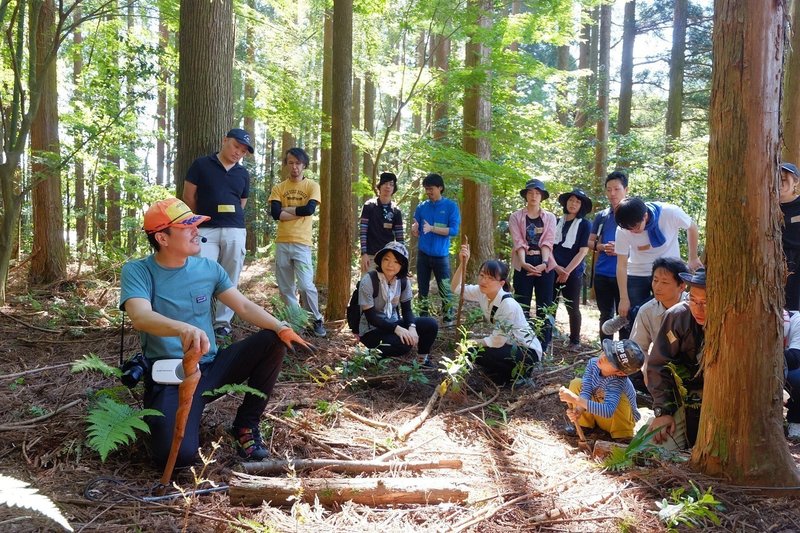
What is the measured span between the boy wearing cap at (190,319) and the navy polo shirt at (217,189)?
207 centimetres

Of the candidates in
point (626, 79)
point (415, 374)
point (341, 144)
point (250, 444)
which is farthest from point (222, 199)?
point (626, 79)

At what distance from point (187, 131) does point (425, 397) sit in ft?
11.5

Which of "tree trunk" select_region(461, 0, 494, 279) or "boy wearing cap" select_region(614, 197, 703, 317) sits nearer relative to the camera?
"boy wearing cap" select_region(614, 197, 703, 317)

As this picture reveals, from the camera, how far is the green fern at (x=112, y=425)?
2480mm

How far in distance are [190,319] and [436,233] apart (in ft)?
13.8

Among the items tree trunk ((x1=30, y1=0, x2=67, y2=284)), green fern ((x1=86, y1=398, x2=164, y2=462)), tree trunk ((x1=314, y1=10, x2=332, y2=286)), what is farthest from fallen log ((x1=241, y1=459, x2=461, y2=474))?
tree trunk ((x1=30, y1=0, x2=67, y2=284))

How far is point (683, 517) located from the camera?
2.57 m

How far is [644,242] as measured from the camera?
17.0 ft

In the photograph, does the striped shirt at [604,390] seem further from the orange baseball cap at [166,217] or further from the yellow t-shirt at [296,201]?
the yellow t-shirt at [296,201]

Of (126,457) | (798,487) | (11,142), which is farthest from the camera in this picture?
(11,142)

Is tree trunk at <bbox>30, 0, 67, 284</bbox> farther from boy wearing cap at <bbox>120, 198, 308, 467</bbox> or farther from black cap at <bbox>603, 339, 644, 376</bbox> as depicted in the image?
black cap at <bbox>603, 339, 644, 376</bbox>

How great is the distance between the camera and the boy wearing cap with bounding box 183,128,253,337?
5.29 m

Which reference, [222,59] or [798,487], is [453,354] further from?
[222,59]

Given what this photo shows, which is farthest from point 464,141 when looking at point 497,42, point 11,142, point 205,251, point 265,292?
point 11,142
